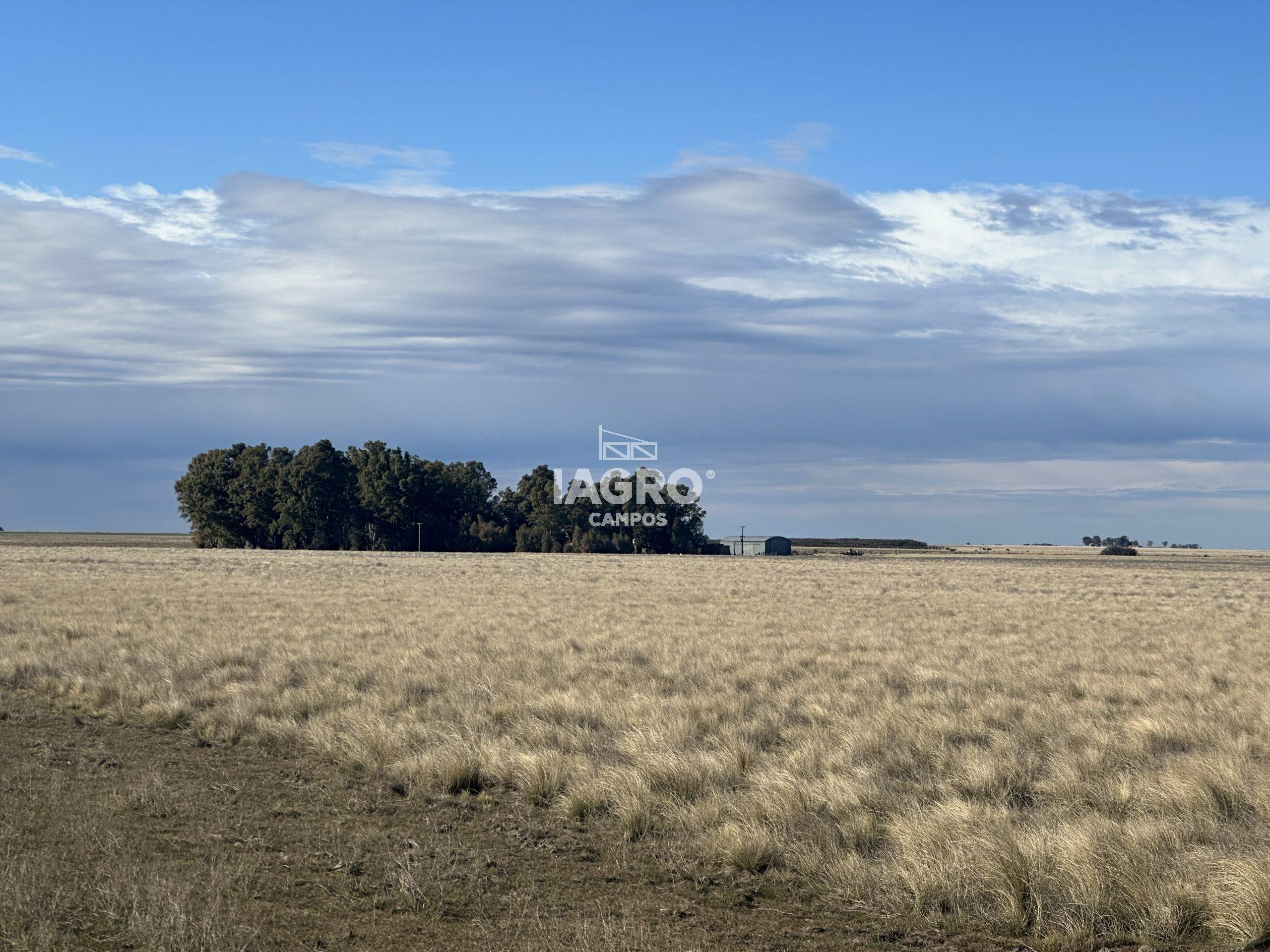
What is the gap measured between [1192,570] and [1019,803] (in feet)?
266

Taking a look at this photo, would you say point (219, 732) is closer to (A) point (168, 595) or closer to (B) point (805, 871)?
(B) point (805, 871)

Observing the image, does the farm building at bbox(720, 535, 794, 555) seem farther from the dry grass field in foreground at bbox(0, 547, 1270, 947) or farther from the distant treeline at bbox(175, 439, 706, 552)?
the dry grass field in foreground at bbox(0, 547, 1270, 947)

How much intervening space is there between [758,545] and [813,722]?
13141 cm

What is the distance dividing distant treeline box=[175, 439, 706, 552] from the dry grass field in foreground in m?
85.4

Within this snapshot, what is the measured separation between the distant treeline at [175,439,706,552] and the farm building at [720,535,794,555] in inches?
651

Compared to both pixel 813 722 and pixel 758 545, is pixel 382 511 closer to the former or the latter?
pixel 758 545

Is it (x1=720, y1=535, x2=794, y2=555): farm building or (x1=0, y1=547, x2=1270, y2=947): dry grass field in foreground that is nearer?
(x1=0, y1=547, x2=1270, y2=947): dry grass field in foreground

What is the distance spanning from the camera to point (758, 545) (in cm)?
14288

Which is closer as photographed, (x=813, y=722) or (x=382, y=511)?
(x=813, y=722)

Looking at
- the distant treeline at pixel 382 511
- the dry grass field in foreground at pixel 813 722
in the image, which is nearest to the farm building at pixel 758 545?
the distant treeline at pixel 382 511

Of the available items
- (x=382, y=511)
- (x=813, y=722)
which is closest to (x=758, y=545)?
(x=382, y=511)

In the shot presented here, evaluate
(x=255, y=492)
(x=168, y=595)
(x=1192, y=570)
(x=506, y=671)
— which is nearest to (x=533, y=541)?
(x=255, y=492)

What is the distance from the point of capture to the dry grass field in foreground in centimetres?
695

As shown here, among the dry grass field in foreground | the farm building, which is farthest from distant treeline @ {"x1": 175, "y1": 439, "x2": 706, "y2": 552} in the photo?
the dry grass field in foreground
